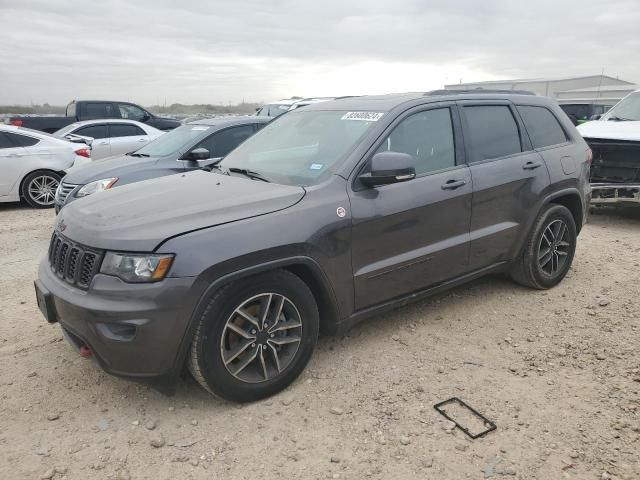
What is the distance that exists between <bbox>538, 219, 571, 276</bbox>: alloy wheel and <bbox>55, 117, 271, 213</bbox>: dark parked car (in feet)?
12.1

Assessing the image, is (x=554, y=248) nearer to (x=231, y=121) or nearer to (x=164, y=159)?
(x=231, y=121)

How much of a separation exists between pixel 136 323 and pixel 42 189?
790cm

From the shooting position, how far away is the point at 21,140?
9.41 meters

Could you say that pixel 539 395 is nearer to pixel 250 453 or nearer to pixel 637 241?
pixel 250 453

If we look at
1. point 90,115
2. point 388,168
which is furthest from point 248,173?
point 90,115

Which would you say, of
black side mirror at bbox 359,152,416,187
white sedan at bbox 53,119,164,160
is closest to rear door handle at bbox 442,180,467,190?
black side mirror at bbox 359,152,416,187

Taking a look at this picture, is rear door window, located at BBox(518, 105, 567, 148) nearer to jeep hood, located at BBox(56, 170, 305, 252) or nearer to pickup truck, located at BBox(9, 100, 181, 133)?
jeep hood, located at BBox(56, 170, 305, 252)

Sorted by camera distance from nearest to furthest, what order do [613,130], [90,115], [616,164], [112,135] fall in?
1. [616,164]
2. [613,130]
3. [112,135]
4. [90,115]

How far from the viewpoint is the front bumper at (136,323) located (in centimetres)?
271

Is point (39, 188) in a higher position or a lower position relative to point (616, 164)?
lower

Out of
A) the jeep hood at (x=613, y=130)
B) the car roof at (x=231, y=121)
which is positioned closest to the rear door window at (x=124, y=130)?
the car roof at (x=231, y=121)

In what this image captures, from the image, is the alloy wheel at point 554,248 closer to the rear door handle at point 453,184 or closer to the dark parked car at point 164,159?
the rear door handle at point 453,184

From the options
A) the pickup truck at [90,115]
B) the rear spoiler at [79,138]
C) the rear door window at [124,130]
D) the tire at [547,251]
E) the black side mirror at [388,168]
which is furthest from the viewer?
the pickup truck at [90,115]

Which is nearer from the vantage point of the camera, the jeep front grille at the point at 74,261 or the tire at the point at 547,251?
the jeep front grille at the point at 74,261
